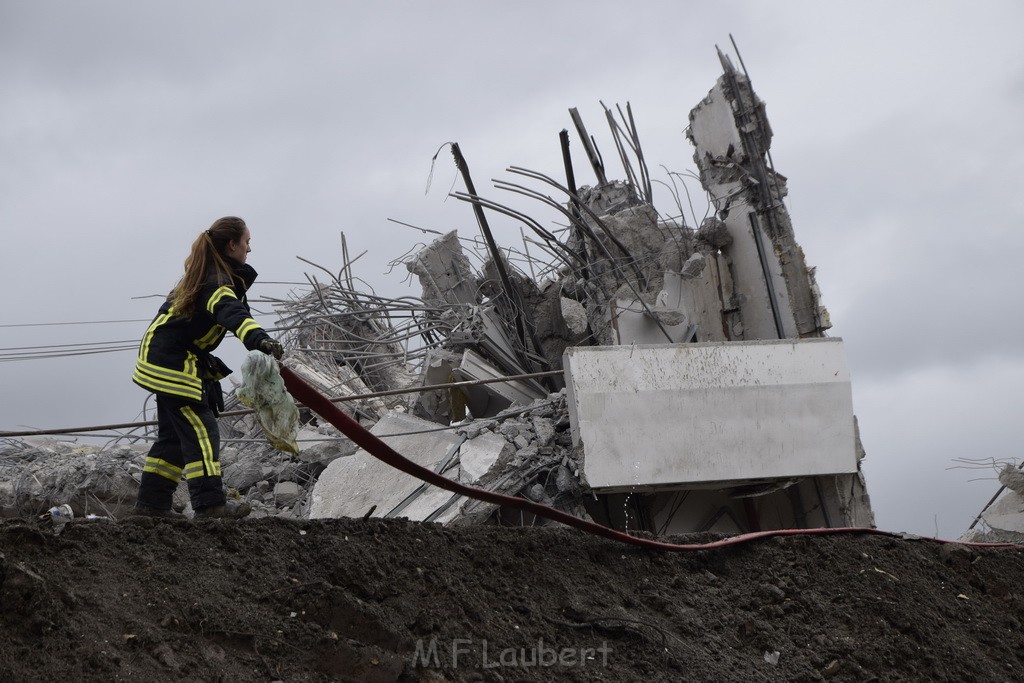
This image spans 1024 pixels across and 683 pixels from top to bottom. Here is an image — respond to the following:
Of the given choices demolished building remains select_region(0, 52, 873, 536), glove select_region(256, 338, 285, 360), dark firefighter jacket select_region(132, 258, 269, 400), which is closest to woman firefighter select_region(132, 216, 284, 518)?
dark firefighter jacket select_region(132, 258, 269, 400)

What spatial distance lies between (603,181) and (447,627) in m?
7.72

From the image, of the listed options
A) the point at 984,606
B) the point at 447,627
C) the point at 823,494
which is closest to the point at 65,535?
the point at 447,627

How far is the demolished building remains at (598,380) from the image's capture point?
7.84 m

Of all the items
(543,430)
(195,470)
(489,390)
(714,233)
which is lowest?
(195,470)

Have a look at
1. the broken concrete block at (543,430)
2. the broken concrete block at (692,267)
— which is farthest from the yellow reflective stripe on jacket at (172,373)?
the broken concrete block at (692,267)

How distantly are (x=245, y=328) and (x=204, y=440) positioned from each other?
0.64m

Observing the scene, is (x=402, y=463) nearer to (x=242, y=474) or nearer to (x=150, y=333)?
(x=150, y=333)

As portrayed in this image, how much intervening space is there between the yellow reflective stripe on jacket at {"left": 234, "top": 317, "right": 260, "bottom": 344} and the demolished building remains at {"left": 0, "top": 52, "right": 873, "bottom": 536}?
3.16 meters

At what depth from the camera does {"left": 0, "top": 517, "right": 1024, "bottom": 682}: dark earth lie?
3111 millimetres

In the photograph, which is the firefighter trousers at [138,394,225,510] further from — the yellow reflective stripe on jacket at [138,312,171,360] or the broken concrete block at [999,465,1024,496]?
the broken concrete block at [999,465,1024,496]

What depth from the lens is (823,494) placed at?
8734mm

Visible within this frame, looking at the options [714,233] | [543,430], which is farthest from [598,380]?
[714,233]

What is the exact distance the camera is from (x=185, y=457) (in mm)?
4289

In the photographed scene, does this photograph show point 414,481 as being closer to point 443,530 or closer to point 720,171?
point 443,530
